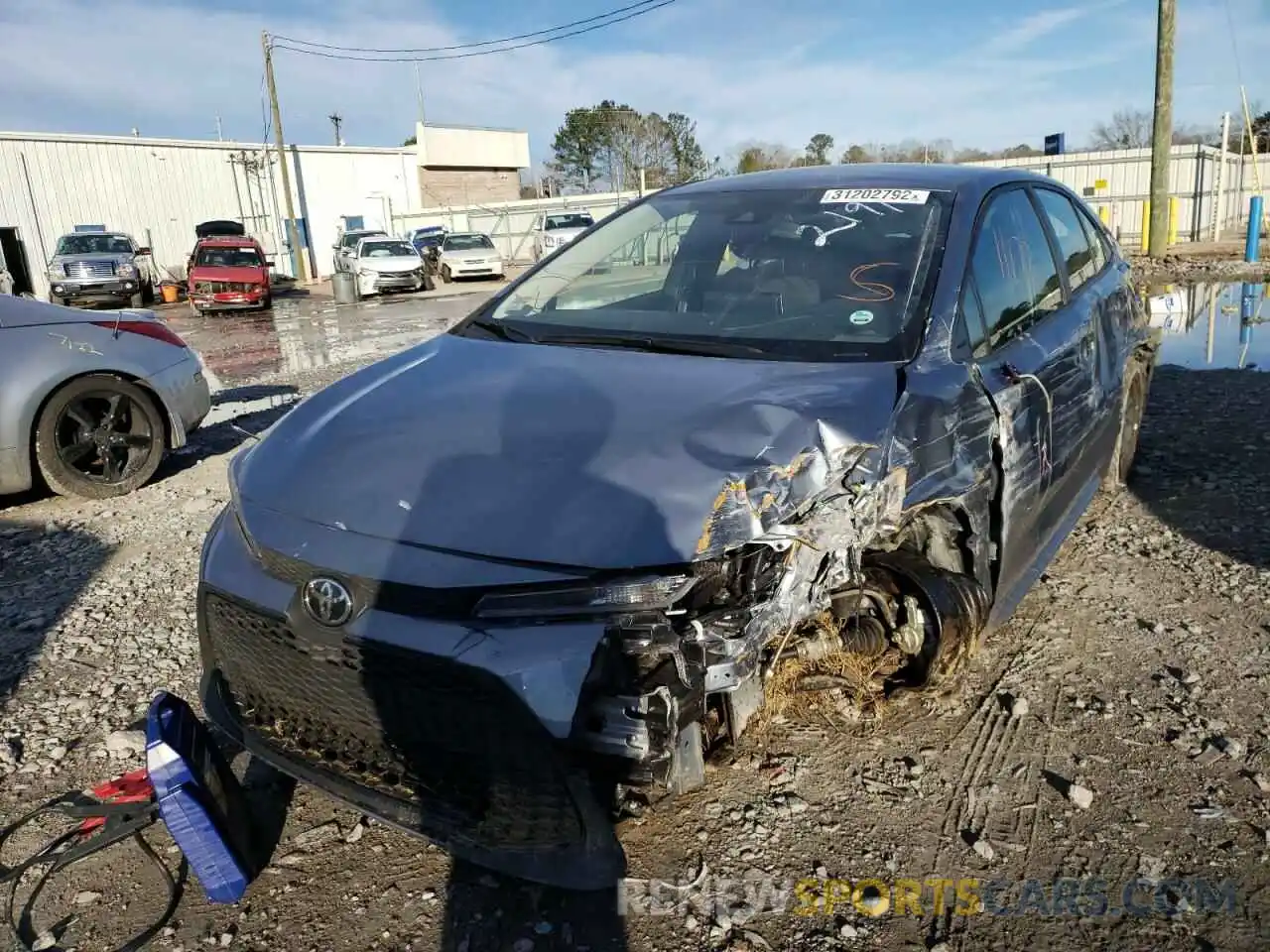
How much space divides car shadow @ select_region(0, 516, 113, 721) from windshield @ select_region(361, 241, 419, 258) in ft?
63.8

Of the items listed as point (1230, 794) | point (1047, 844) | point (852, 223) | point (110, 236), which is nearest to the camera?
point (1047, 844)

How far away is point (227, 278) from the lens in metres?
20.8

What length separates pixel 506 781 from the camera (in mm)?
1973

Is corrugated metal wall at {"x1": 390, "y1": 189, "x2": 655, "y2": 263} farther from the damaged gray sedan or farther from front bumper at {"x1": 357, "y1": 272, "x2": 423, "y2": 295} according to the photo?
the damaged gray sedan

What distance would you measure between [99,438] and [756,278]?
4.64 m

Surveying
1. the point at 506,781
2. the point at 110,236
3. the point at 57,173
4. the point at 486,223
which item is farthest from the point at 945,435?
the point at 486,223

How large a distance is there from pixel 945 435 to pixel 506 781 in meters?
1.53

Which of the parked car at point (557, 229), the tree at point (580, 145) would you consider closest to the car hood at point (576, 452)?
the parked car at point (557, 229)

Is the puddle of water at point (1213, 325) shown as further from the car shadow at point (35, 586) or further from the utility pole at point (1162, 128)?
the car shadow at point (35, 586)

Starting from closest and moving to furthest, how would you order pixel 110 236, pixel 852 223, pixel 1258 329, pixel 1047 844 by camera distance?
pixel 1047 844, pixel 852 223, pixel 1258 329, pixel 110 236

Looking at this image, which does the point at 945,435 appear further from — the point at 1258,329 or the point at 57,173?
the point at 57,173

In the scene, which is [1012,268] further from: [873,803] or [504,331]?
[873,803]

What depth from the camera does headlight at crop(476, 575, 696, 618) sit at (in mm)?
1978

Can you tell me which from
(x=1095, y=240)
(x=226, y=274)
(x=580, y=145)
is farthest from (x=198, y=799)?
(x=580, y=145)
